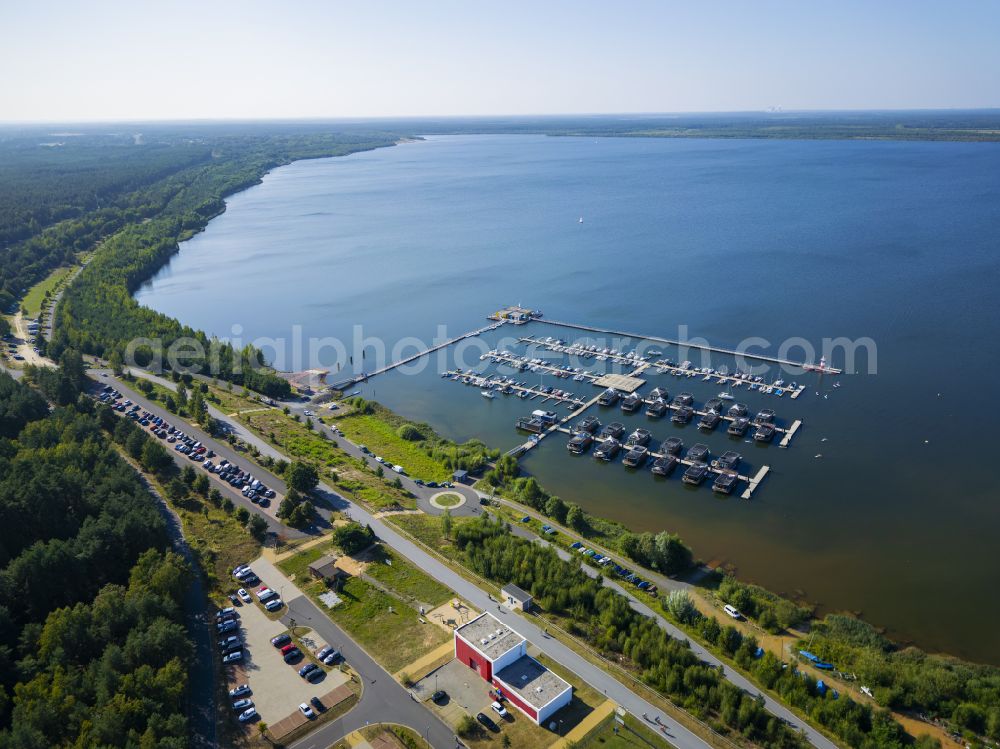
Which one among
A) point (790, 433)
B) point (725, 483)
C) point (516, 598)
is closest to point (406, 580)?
point (516, 598)

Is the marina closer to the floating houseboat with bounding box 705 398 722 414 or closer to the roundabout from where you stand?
the floating houseboat with bounding box 705 398 722 414

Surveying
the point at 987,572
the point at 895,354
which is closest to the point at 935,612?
the point at 987,572

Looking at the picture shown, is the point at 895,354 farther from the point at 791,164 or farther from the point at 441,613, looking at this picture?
the point at 791,164

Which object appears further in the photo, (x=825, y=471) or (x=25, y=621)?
(x=825, y=471)

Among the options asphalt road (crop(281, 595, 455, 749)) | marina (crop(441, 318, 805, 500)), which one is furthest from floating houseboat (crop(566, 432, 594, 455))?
asphalt road (crop(281, 595, 455, 749))

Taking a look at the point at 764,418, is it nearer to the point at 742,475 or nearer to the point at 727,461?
the point at 727,461

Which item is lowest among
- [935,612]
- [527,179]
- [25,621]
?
[935,612]
